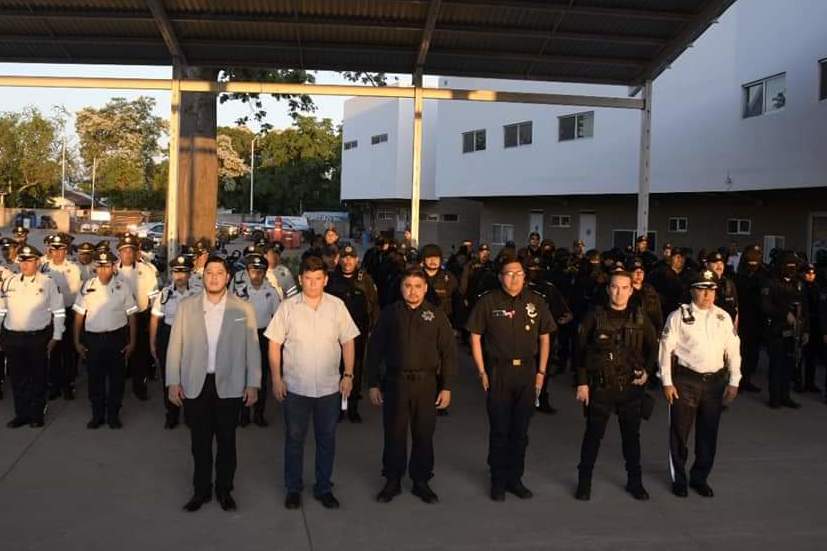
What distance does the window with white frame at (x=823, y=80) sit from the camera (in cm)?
1595

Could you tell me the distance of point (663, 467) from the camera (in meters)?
6.76

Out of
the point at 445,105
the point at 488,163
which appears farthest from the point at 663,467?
the point at 445,105

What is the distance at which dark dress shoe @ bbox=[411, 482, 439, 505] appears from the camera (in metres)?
5.83

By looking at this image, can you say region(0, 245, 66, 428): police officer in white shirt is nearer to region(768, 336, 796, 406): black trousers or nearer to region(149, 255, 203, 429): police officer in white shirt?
region(149, 255, 203, 429): police officer in white shirt

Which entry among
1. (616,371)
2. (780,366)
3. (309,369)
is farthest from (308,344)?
(780,366)

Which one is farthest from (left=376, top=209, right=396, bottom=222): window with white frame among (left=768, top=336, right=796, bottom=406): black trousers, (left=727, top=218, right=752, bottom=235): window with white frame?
(left=768, top=336, right=796, bottom=406): black trousers

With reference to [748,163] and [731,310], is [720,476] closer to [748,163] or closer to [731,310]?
[731,310]

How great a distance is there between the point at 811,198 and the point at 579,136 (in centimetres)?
783

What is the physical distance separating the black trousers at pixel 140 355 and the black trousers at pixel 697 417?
19.2 feet

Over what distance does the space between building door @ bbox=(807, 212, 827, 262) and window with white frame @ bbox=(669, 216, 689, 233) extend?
445 cm

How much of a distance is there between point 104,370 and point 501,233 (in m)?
25.9

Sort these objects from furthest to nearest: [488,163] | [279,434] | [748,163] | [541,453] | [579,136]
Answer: [488,163] < [579,136] < [748,163] < [279,434] < [541,453]

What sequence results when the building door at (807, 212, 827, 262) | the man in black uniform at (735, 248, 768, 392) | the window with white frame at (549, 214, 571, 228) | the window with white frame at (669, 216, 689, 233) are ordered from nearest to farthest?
the man in black uniform at (735, 248, 768, 392)
the building door at (807, 212, 827, 262)
the window with white frame at (669, 216, 689, 233)
the window with white frame at (549, 214, 571, 228)

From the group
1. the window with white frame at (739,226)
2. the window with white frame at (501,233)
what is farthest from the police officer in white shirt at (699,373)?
the window with white frame at (501,233)
